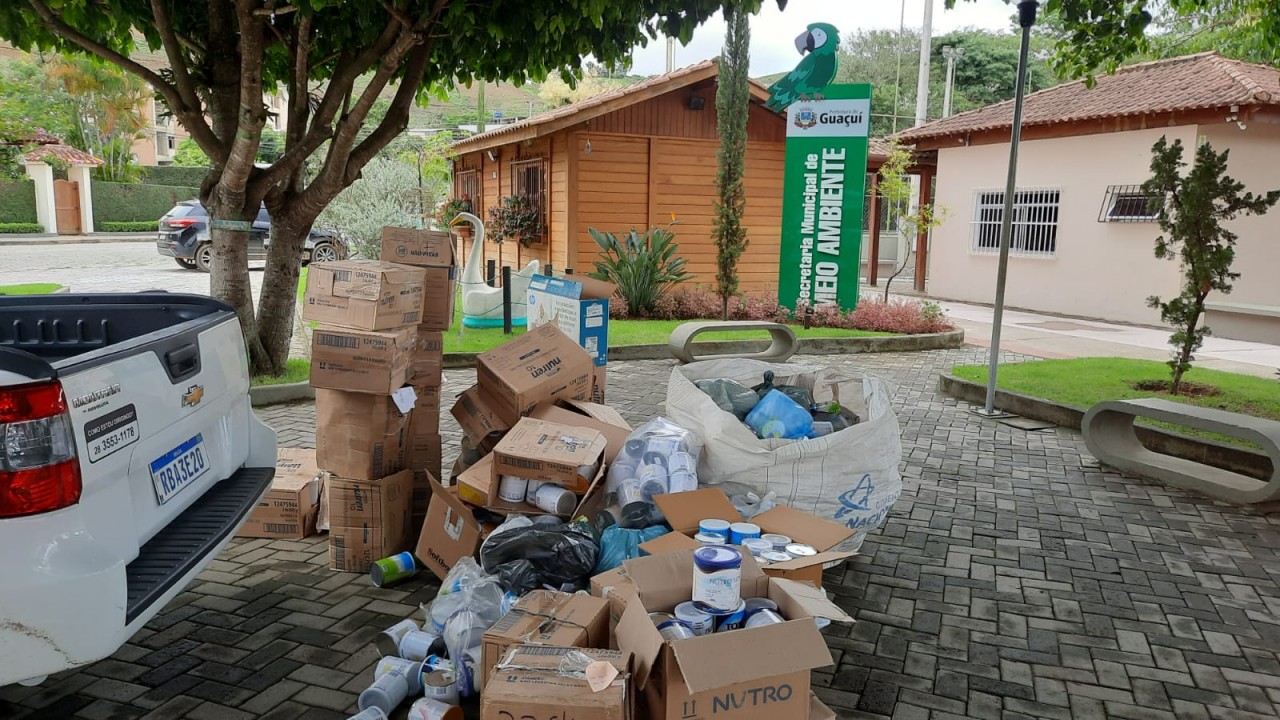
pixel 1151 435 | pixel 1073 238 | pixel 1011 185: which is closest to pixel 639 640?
pixel 1151 435

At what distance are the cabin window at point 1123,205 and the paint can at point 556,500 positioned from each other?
13914 mm

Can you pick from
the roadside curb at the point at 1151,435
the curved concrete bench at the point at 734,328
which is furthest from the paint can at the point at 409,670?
the roadside curb at the point at 1151,435

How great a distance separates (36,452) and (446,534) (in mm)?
1961

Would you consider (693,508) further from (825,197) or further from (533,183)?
(533,183)

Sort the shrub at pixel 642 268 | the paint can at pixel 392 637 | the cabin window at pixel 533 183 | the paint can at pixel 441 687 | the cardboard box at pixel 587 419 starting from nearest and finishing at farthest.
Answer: the paint can at pixel 441 687, the paint can at pixel 392 637, the cardboard box at pixel 587 419, the shrub at pixel 642 268, the cabin window at pixel 533 183

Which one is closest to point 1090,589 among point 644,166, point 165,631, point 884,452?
point 884,452

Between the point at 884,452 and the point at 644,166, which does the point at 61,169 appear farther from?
the point at 884,452

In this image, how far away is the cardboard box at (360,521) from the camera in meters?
4.16

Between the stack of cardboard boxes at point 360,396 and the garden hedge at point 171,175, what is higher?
the garden hedge at point 171,175

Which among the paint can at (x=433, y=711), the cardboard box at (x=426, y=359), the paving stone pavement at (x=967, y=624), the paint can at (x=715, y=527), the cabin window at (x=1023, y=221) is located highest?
the cabin window at (x=1023, y=221)

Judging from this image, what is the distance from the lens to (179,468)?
118 inches

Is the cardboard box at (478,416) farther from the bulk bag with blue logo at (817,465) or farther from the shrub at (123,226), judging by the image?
the shrub at (123,226)

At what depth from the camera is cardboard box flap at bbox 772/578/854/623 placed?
2.77 metres

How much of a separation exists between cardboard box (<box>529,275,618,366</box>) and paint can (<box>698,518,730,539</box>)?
329 cm
